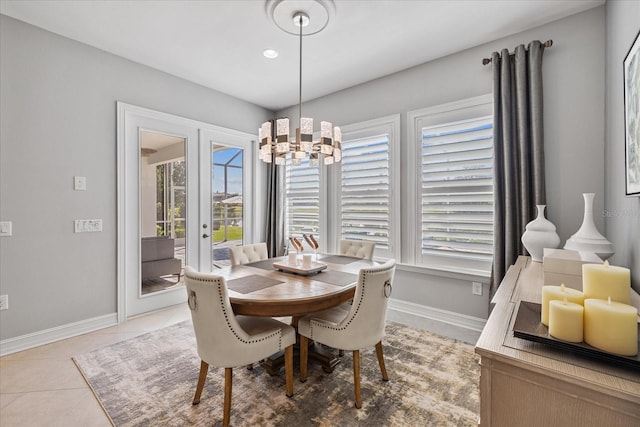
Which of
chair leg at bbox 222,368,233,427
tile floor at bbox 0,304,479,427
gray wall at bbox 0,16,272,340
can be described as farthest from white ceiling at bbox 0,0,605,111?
tile floor at bbox 0,304,479,427

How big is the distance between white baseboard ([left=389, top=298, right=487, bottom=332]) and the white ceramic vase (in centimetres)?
106

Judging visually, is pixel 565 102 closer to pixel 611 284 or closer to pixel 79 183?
pixel 611 284

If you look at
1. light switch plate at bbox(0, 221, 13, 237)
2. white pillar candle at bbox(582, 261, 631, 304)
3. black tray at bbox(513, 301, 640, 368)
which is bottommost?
black tray at bbox(513, 301, 640, 368)

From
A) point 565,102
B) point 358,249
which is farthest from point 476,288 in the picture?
point 565,102

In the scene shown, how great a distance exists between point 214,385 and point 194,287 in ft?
2.90

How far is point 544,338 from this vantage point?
2.70ft

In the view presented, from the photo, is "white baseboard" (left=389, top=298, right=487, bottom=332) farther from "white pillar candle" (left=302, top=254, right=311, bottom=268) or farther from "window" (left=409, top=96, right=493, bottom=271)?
"white pillar candle" (left=302, top=254, right=311, bottom=268)

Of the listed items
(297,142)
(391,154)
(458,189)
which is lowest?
(458,189)

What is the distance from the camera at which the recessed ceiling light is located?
2943 millimetres

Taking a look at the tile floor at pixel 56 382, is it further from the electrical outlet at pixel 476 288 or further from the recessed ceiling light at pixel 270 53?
the recessed ceiling light at pixel 270 53

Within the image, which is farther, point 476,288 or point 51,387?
point 476,288

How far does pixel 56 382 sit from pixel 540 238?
144 inches

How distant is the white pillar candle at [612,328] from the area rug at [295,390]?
1.21 metres

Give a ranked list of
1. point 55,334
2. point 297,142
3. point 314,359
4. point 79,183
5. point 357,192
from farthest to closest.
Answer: point 357,192
point 79,183
point 55,334
point 314,359
point 297,142
